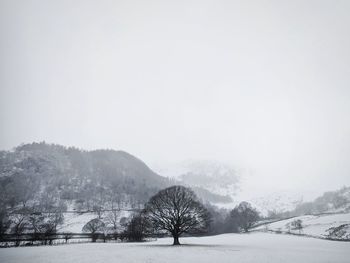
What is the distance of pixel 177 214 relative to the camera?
6694cm

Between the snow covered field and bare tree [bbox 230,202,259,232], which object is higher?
bare tree [bbox 230,202,259,232]

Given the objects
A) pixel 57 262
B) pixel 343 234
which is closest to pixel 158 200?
pixel 57 262

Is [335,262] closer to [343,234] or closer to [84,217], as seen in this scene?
[343,234]

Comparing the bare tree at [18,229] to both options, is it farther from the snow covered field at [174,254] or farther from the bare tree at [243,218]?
the bare tree at [243,218]

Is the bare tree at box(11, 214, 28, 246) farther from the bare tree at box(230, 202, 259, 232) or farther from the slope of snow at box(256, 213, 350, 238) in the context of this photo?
the bare tree at box(230, 202, 259, 232)

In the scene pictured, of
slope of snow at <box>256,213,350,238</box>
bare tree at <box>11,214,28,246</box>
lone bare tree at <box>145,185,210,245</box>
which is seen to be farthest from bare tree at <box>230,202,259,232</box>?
bare tree at <box>11,214,28,246</box>

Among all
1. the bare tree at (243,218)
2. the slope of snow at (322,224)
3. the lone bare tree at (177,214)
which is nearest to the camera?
the lone bare tree at (177,214)

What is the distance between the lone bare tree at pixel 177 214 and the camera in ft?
218

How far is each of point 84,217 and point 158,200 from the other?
487ft

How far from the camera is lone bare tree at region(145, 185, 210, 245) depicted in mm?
66562

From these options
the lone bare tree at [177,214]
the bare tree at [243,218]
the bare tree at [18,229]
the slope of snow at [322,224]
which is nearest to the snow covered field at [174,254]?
the lone bare tree at [177,214]

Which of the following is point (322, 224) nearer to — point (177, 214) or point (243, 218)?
point (243, 218)

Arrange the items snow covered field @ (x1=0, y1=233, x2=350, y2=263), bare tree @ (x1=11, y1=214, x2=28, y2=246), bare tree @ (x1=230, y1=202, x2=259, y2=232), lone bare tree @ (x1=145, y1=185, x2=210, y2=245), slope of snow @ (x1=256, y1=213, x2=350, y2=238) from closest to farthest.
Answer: snow covered field @ (x1=0, y1=233, x2=350, y2=263) < lone bare tree @ (x1=145, y1=185, x2=210, y2=245) < bare tree @ (x1=11, y1=214, x2=28, y2=246) < slope of snow @ (x1=256, y1=213, x2=350, y2=238) < bare tree @ (x1=230, y1=202, x2=259, y2=232)

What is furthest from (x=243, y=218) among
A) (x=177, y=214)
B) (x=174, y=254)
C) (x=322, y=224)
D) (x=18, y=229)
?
(x=174, y=254)
